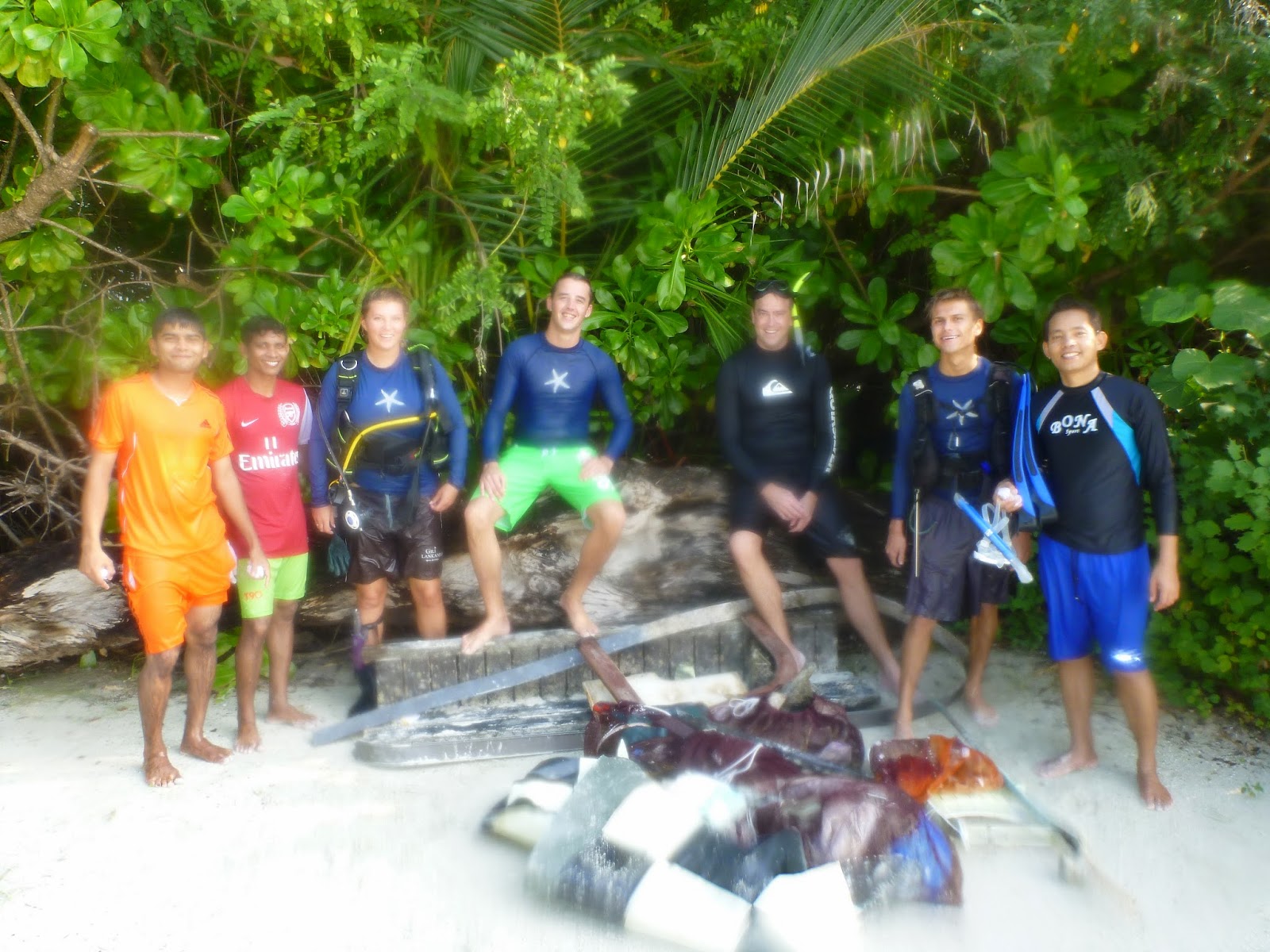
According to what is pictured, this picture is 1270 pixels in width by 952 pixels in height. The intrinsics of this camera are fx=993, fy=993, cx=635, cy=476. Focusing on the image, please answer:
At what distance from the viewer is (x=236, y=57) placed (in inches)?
194

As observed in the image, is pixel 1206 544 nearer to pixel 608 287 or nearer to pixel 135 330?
pixel 608 287

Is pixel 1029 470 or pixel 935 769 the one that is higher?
pixel 1029 470

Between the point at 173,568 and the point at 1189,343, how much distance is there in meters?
4.72

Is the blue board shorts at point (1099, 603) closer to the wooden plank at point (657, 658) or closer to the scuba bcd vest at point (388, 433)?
the wooden plank at point (657, 658)

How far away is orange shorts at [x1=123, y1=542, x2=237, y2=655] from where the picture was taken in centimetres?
361

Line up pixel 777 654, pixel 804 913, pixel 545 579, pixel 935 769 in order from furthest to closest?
pixel 545 579 < pixel 777 654 < pixel 935 769 < pixel 804 913

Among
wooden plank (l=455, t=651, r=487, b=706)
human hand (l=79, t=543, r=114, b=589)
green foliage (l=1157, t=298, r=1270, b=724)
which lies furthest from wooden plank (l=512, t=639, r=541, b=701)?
green foliage (l=1157, t=298, r=1270, b=724)

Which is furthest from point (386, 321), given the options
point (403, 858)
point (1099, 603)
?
point (1099, 603)

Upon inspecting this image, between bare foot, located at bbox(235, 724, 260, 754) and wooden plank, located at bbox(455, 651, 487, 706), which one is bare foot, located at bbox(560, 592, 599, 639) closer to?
wooden plank, located at bbox(455, 651, 487, 706)

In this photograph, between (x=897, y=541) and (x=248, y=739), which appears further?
(x=897, y=541)

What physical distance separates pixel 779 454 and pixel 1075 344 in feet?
4.50

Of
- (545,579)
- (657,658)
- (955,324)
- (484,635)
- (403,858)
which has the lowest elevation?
(403,858)

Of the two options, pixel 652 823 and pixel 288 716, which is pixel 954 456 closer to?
pixel 652 823

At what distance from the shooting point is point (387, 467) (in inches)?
167
